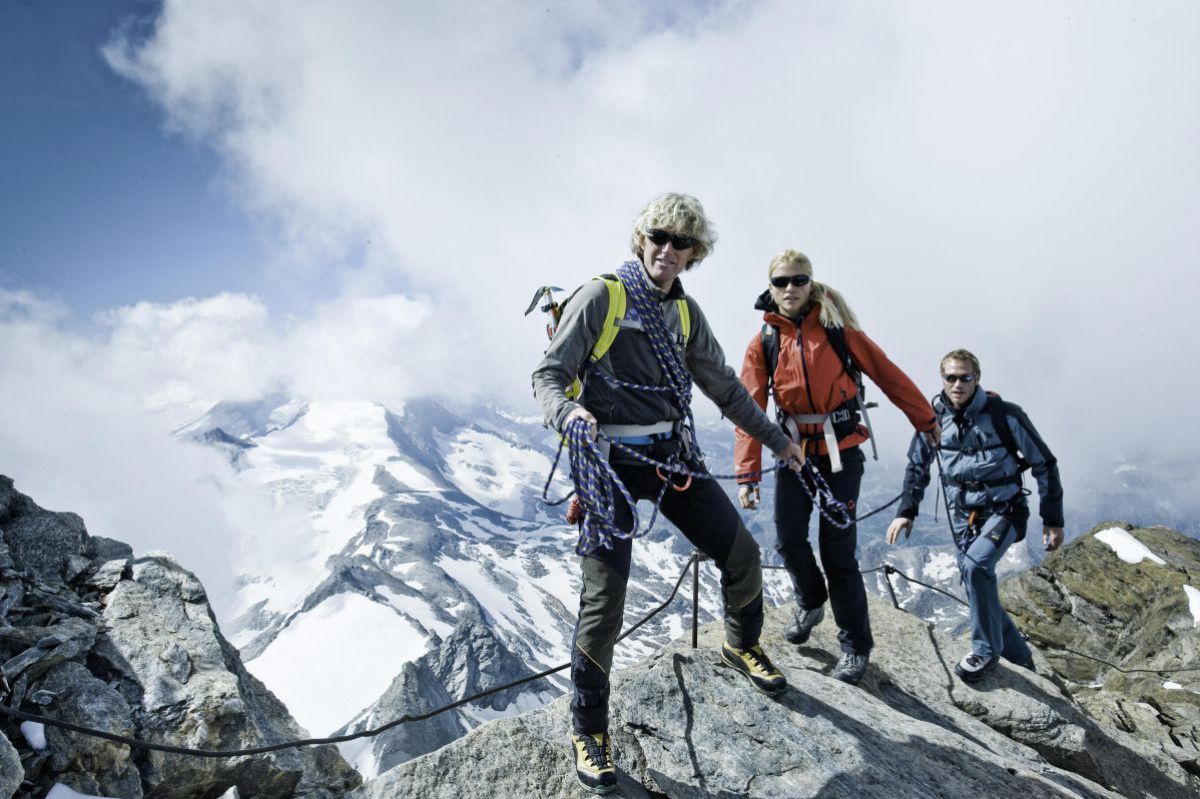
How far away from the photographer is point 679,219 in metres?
4.76

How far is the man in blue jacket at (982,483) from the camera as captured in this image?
7.29m

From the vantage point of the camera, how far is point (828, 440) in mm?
6281

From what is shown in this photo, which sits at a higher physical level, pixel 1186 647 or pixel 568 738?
pixel 568 738

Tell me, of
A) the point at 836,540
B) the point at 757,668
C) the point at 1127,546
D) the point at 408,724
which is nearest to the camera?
the point at 757,668

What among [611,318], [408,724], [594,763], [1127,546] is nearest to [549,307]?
[611,318]

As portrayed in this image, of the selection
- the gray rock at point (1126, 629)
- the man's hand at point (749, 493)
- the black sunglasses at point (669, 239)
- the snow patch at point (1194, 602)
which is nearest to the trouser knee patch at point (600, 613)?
the man's hand at point (749, 493)

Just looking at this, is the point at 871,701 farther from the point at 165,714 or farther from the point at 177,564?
the point at 177,564

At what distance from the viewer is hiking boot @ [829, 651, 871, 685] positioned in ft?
21.9

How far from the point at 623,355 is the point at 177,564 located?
5711mm

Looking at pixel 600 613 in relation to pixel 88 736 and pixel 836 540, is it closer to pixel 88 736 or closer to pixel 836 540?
pixel 836 540

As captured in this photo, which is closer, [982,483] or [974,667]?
[982,483]

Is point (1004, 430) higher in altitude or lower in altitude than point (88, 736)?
higher

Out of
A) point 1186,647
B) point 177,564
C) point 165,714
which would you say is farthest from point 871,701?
point 1186,647

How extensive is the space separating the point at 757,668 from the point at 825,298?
3.88 m
